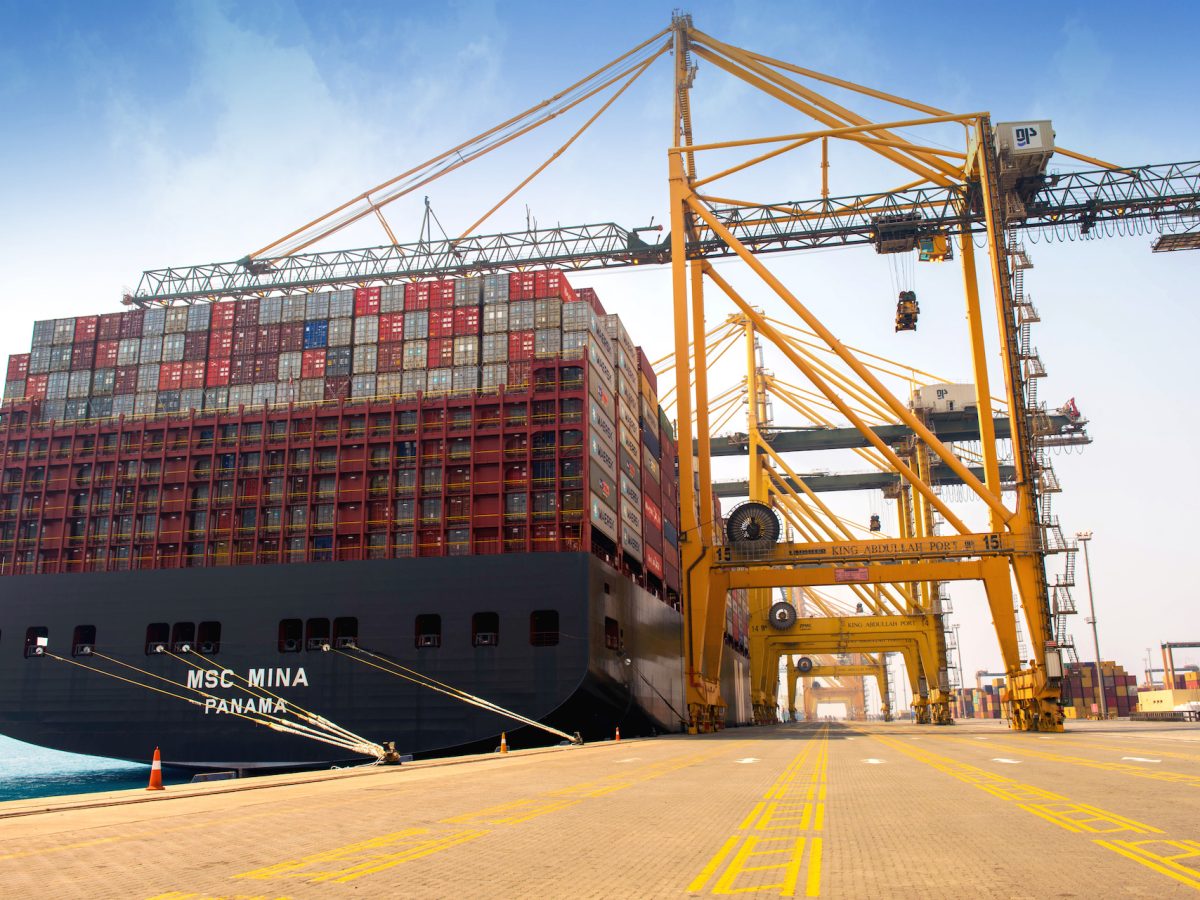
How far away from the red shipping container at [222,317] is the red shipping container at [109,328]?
470 centimetres

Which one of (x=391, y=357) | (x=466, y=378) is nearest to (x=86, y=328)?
(x=391, y=357)

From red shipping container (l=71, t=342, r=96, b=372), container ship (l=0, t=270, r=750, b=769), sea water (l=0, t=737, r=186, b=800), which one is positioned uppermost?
red shipping container (l=71, t=342, r=96, b=372)

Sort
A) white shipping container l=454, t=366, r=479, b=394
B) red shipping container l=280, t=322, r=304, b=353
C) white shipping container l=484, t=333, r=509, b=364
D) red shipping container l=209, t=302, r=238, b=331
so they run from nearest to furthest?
white shipping container l=454, t=366, r=479, b=394 < white shipping container l=484, t=333, r=509, b=364 < red shipping container l=280, t=322, r=304, b=353 < red shipping container l=209, t=302, r=238, b=331

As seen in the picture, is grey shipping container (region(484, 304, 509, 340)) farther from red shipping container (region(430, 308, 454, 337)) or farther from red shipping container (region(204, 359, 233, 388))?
red shipping container (region(204, 359, 233, 388))

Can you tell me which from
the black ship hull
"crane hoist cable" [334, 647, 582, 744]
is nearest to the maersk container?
the black ship hull

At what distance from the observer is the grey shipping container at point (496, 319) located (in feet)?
131

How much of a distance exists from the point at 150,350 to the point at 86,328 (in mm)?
3684

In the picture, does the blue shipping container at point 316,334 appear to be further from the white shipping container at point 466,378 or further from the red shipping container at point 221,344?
the white shipping container at point 466,378

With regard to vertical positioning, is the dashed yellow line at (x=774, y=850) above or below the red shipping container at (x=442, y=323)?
below

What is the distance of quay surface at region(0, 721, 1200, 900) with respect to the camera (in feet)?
22.4

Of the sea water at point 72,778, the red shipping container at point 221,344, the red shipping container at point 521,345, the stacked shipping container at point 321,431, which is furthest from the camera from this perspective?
the red shipping container at point 221,344

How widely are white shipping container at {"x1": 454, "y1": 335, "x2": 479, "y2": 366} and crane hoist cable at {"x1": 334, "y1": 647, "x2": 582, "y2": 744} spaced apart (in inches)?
493

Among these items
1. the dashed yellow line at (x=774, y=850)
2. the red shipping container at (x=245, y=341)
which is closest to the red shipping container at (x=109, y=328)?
the red shipping container at (x=245, y=341)

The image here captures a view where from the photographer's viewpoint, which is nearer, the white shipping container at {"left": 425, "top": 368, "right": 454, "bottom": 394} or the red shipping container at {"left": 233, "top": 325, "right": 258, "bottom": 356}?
the white shipping container at {"left": 425, "top": 368, "right": 454, "bottom": 394}
